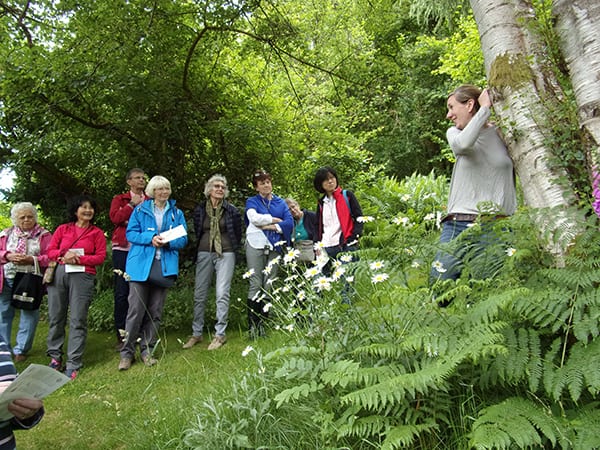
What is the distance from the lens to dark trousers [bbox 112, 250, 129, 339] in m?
5.88

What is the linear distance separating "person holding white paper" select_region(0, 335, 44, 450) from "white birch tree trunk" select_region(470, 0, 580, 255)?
2467 millimetres

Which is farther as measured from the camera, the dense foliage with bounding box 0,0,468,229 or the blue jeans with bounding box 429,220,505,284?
the dense foliage with bounding box 0,0,468,229

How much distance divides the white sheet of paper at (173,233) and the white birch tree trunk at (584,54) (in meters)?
4.15

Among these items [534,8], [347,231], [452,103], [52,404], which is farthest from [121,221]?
[534,8]

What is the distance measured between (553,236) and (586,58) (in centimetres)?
98

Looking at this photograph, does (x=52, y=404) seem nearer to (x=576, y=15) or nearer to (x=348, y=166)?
(x=576, y=15)

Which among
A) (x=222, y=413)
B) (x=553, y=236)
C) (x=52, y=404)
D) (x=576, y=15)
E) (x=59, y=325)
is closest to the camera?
(x=553, y=236)

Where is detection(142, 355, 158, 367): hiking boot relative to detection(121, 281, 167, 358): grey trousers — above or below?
below

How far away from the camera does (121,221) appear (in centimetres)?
579

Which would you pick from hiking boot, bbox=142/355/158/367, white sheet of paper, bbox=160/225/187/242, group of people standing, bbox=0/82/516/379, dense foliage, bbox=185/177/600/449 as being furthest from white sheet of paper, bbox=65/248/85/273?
dense foliage, bbox=185/177/600/449

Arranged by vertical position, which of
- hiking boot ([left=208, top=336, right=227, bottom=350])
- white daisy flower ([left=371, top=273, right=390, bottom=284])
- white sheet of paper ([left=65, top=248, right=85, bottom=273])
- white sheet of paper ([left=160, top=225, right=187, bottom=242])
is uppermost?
white sheet of paper ([left=160, top=225, right=187, bottom=242])

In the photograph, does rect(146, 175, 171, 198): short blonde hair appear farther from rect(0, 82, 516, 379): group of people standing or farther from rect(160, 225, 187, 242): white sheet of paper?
rect(160, 225, 187, 242): white sheet of paper

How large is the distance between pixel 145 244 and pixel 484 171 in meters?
3.79

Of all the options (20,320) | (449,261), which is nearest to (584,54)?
(449,261)
